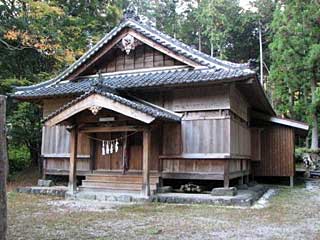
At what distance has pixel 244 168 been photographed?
552 inches

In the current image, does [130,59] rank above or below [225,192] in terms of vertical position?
above

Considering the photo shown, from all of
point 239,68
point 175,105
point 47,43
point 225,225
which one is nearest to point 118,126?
point 175,105

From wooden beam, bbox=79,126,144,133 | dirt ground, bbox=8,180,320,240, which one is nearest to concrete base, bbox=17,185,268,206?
dirt ground, bbox=8,180,320,240

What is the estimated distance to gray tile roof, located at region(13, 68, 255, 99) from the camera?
10506mm

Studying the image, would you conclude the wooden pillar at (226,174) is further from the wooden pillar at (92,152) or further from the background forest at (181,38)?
the background forest at (181,38)

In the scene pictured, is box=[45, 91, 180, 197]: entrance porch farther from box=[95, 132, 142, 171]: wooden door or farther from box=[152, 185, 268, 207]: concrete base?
box=[152, 185, 268, 207]: concrete base

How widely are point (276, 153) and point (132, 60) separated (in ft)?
25.2

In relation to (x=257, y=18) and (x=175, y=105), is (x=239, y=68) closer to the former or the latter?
(x=175, y=105)

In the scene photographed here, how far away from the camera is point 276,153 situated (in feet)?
52.0

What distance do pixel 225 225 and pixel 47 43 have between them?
12.0 m

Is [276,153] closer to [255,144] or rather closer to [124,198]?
[255,144]

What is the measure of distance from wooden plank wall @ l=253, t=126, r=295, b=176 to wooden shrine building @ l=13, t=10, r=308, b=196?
2.00m

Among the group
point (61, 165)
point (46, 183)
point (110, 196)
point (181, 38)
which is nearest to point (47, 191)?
point (46, 183)

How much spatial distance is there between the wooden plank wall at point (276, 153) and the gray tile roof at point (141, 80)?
606 cm
